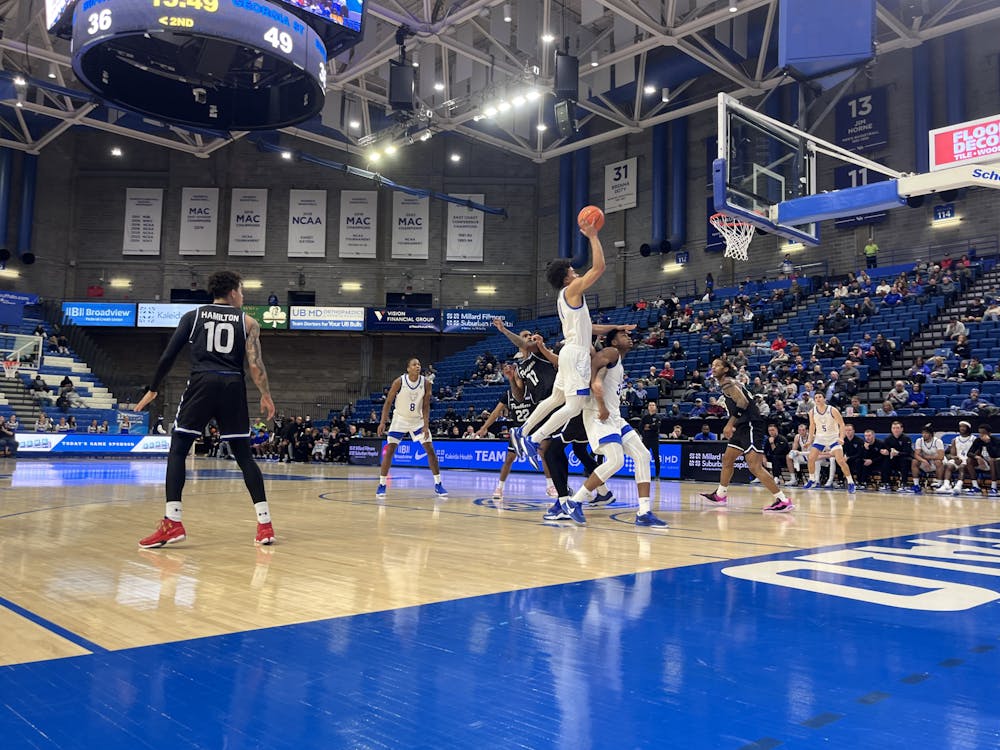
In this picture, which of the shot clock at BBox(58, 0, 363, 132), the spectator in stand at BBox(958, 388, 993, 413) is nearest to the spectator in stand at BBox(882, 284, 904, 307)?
the spectator in stand at BBox(958, 388, 993, 413)

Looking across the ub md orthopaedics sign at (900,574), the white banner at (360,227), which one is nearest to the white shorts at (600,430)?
the ub md orthopaedics sign at (900,574)

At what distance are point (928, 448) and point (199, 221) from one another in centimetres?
3115

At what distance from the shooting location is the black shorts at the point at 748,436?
354 inches

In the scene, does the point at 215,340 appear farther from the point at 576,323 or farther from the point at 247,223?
the point at 247,223

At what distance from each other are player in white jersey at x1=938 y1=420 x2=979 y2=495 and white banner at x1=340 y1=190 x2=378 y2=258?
26496 mm

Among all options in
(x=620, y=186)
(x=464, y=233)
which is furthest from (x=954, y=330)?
(x=464, y=233)

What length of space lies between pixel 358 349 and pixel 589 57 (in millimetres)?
16950

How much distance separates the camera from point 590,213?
5.71m

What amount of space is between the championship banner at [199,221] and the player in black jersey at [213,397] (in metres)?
31.9

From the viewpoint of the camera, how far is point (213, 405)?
514 cm

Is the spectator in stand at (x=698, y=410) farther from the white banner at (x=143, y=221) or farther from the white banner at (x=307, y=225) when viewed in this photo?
the white banner at (x=143, y=221)

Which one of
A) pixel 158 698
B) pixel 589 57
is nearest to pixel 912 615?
pixel 158 698

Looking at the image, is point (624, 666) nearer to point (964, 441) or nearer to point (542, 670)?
point (542, 670)

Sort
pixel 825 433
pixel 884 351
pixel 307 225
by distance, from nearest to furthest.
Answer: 1. pixel 825 433
2. pixel 884 351
3. pixel 307 225
